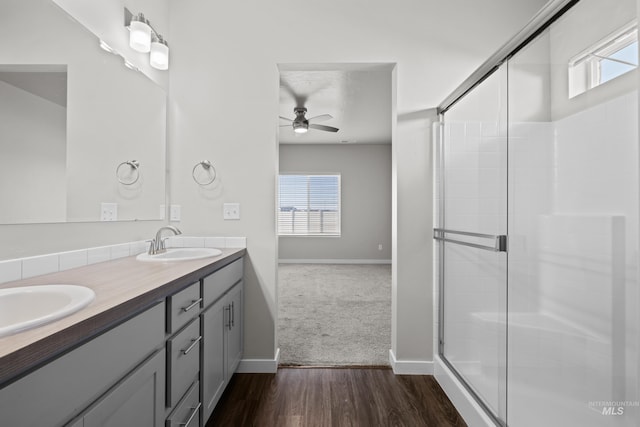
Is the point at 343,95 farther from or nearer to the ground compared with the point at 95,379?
farther from the ground

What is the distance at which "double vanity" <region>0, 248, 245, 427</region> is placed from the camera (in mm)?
641

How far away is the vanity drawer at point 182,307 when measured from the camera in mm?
1188

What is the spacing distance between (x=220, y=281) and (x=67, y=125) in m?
1.04

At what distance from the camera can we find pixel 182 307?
1.28 meters

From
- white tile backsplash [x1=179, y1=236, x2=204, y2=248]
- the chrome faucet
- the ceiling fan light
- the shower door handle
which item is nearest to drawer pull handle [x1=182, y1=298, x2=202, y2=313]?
the chrome faucet

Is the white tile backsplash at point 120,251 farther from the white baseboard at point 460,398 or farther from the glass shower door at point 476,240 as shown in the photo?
the white baseboard at point 460,398

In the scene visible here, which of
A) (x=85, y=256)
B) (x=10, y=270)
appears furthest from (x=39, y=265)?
(x=85, y=256)

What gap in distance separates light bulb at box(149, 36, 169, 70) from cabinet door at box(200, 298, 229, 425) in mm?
1579

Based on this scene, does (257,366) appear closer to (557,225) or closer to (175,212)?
(175,212)

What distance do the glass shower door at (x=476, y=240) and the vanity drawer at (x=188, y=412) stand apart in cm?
141

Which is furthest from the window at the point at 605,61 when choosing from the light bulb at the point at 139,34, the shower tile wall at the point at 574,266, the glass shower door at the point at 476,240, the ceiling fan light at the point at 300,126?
the ceiling fan light at the point at 300,126

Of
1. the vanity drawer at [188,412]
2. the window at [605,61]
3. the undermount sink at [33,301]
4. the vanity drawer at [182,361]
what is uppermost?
the window at [605,61]

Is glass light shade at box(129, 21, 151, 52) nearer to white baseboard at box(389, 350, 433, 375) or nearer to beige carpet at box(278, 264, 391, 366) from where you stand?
beige carpet at box(278, 264, 391, 366)

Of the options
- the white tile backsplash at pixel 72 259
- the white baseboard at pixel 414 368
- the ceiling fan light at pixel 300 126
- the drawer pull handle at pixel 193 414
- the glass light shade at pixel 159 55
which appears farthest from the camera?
the ceiling fan light at pixel 300 126
